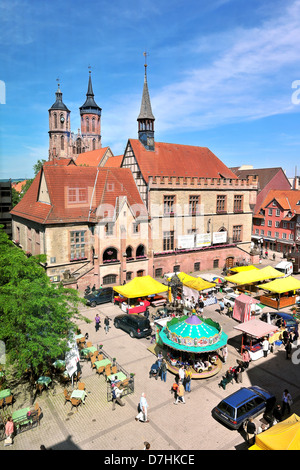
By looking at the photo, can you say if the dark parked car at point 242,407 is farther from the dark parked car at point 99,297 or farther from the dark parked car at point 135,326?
the dark parked car at point 99,297

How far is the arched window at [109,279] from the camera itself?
38366 millimetres

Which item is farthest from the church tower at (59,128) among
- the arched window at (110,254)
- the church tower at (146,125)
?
the arched window at (110,254)

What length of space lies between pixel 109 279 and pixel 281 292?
18842 millimetres

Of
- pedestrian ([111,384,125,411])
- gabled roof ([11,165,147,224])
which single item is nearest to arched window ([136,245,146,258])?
gabled roof ([11,165,147,224])

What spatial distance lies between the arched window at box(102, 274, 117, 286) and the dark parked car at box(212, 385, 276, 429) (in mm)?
23093

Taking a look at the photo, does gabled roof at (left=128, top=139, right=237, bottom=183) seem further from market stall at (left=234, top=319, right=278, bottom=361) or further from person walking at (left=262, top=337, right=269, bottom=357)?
person walking at (left=262, top=337, right=269, bottom=357)

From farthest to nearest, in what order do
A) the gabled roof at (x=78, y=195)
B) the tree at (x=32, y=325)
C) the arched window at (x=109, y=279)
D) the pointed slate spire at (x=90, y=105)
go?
the pointed slate spire at (x=90, y=105)
the arched window at (x=109, y=279)
the gabled roof at (x=78, y=195)
the tree at (x=32, y=325)

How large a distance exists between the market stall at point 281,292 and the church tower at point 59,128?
292 feet

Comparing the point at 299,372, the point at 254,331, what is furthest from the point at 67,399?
the point at 299,372

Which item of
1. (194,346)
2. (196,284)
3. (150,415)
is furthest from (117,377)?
(196,284)

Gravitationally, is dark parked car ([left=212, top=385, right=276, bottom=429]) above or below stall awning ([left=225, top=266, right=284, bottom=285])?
below

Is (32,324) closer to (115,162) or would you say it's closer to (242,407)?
(242,407)

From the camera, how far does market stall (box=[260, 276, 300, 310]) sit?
3384 cm

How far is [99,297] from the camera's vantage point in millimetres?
34562
